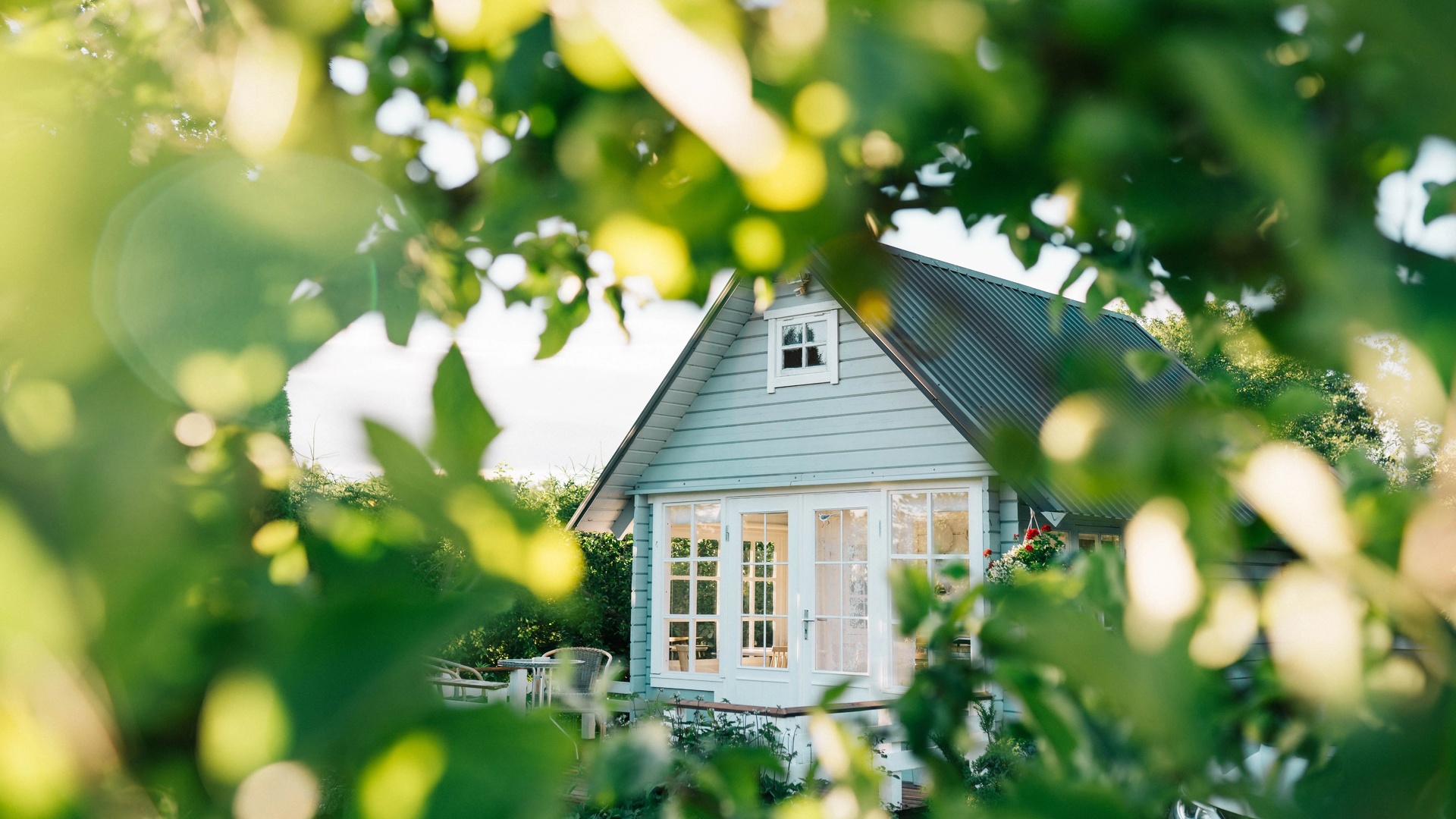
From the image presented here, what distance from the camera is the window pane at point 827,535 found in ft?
32.9

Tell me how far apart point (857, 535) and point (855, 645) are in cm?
107

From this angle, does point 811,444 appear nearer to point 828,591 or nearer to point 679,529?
point 828,591

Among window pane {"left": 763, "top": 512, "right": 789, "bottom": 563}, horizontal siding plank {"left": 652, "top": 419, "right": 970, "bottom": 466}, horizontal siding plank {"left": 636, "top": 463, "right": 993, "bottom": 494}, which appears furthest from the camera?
window pane {"left": 763, "top": 512, "right": 789, "bottom": 563}

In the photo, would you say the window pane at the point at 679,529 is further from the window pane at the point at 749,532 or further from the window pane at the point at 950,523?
the window pane at the point at 950,523

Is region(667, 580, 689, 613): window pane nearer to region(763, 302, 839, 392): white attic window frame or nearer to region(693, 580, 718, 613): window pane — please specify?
region(693, 580, 718, 613): window pane

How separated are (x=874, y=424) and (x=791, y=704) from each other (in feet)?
9.35

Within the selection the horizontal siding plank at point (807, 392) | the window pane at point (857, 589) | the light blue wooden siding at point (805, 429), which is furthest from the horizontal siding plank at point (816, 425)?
the window pane at point (857, 589)

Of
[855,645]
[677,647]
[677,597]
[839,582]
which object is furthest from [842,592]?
[677,647]

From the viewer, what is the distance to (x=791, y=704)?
32.0 feet

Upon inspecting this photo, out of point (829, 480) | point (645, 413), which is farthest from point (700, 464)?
point (829, 480)

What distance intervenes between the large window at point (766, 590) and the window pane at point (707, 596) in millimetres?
465

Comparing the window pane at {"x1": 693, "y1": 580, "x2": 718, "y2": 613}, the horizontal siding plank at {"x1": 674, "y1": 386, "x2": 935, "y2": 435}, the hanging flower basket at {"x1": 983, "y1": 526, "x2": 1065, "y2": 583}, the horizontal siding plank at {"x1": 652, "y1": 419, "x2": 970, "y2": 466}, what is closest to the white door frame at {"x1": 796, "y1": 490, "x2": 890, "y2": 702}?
the horizontal siding plank at {"x1": 652, "y1": 419, "x2": 970, "y2": 466}

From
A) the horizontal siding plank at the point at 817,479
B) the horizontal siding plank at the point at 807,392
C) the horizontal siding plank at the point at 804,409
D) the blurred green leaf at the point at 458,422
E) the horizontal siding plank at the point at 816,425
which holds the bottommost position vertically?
the blurred green leaf at the point at 458,422

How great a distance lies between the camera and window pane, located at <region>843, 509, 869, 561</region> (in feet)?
32.1
